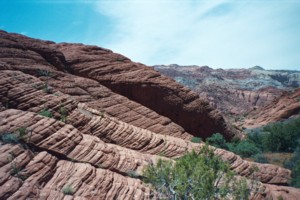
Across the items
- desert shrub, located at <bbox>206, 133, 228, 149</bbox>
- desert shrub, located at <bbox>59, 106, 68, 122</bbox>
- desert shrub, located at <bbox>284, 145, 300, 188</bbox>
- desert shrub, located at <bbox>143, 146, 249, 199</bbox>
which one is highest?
desert shrub, located at <bbox>59, 106, 68, 122</bbox>

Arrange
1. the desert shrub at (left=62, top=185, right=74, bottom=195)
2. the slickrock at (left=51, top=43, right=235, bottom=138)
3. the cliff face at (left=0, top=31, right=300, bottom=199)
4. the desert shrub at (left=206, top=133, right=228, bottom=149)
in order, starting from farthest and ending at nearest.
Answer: the desert shrub at (left=206, top=133, right=228, bottom=149) < the slickrock at (left=51, top=43, right=235, bottom=138) < the cliff face at (left=0, top=31, right=300, bottom=199) < the desert shrub at (left=62, top=185, right=74, bottom=195)

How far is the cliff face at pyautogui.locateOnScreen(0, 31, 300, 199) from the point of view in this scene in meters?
14.2

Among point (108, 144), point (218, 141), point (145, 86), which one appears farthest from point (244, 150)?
point (108, 144)

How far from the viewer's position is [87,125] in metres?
20.1

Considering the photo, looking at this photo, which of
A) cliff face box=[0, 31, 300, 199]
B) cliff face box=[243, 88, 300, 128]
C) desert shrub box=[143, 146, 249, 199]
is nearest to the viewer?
desert shrub box=[143, 146, 249, 199]

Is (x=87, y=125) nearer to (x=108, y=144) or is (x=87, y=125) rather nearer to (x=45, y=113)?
(x=108, y=144)

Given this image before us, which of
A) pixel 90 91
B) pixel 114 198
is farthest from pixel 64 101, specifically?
pixel 114 198

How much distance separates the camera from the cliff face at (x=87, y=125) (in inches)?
558

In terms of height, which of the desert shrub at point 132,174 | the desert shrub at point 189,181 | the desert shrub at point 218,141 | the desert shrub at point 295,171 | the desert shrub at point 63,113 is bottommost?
the desert shrub at point 295,171

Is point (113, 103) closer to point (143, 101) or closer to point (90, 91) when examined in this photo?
point (90, 91)

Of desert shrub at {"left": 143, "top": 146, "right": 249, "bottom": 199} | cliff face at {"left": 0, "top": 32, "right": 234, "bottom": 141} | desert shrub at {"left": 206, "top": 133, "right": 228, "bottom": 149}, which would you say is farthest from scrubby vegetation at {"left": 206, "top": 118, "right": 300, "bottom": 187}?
desert shrub at {"left": 143, "top": 146, "right": 249, "bottom": 199}

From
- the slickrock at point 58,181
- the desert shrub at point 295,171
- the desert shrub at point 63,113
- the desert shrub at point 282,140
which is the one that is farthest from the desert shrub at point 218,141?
the slickrock at point 58,181

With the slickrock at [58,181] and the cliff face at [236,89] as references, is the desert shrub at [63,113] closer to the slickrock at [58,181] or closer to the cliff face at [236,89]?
the slickrock at [58,181]

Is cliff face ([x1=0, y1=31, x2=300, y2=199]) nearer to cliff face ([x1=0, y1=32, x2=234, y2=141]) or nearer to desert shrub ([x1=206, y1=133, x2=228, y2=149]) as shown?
cliff face ([x1=0, y1=32, x2=234, y2=141])
